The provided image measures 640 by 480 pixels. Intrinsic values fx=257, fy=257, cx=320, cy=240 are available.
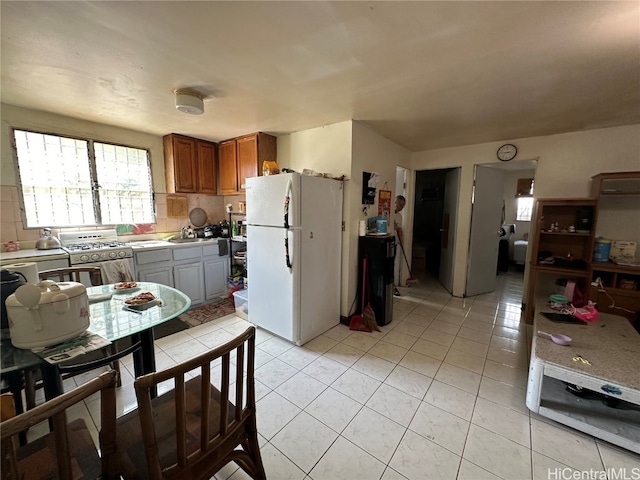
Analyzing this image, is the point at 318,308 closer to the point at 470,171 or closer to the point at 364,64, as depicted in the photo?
the point at 364,64

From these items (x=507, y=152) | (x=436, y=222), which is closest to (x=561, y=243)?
(x=507, y=152)

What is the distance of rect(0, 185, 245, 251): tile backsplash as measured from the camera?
104 inches

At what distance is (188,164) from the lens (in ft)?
12.2

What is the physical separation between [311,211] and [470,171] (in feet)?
9.04

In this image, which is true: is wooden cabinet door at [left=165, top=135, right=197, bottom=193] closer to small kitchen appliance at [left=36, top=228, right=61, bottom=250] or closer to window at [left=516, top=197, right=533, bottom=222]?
small kitchen appliance at [left=36, top=228, right=61, bottom=250]

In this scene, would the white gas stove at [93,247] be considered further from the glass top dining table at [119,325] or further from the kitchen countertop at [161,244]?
the glass top dining table at [119,325]

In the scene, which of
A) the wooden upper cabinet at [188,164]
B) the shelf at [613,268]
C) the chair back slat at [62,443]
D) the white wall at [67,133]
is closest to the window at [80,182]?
the white wall at [67,133]

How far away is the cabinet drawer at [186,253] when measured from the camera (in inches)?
133

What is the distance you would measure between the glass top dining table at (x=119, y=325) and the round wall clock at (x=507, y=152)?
13.7 ft

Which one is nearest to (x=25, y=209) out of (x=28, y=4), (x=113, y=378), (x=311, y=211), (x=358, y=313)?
(x=28, y=4)

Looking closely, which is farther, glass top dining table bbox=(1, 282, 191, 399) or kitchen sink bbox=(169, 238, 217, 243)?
kitchen sink bbox=(169, 238, 217, 243)

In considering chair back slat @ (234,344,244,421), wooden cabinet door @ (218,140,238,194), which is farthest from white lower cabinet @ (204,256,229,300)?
chair back slat @ (234,344,244,421)

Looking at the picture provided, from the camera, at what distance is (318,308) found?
279cm

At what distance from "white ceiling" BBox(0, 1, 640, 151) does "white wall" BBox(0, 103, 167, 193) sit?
18 cm
